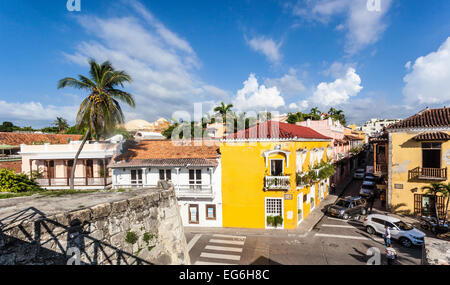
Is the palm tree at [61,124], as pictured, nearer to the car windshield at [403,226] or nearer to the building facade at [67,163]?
the building facade at [67,163]

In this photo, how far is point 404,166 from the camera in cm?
1798

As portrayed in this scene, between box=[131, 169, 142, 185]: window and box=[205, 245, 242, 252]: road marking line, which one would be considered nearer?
box=[205, 245, 242, 252]: road marking line

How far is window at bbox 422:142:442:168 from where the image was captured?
1688 centimetres

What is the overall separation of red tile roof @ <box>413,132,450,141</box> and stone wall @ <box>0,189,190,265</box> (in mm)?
19700

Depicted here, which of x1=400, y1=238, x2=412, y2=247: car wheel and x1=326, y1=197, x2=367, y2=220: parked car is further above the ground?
x1=326, y1=197, x2=367, y2=220: parked car

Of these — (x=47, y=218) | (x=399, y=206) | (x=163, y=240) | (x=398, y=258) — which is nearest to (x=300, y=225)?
(x=398, y=258)

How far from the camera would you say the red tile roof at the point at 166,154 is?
17969 millimetres

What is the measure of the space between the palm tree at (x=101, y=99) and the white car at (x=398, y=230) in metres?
20.7

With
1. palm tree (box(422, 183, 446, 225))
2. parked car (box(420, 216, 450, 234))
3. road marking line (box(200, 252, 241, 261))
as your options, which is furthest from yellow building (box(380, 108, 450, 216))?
road marking line (box(200, 252, 241, 261))

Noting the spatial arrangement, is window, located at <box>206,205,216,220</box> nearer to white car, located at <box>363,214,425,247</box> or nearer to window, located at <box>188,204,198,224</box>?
window, located at <box>188,204,198,224</box>

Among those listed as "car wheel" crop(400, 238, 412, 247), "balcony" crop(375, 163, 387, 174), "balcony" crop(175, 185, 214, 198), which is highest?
"balcony" crop(375, 163, 387, 174)

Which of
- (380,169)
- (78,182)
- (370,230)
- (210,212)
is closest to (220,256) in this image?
(210,212)

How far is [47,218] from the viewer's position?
5.27 meters
